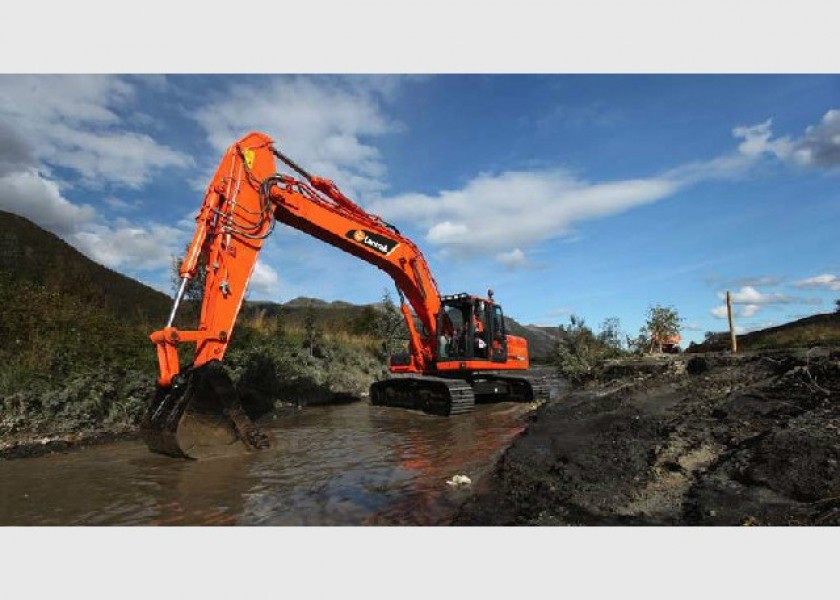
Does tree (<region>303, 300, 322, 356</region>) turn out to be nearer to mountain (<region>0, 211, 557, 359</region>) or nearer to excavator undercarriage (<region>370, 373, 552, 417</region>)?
mountain (<region>0, 211, 557, 359</region>)

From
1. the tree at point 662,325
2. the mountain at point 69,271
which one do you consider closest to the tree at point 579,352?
the tree at point 662,325

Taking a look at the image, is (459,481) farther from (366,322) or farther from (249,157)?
(366,322)

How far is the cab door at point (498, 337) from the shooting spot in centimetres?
1361

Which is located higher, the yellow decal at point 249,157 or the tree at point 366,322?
the yellow decal at point 249,157

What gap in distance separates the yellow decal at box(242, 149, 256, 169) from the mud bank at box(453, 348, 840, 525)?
6.17m

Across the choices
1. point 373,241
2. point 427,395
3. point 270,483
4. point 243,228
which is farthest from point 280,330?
point 270,483

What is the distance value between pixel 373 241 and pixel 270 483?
266 inches

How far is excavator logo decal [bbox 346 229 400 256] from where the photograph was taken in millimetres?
11273

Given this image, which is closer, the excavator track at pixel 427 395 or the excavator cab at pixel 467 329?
the excavator track at pixel 427 395

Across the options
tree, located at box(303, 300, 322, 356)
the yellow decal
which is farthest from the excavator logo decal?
tree, located at box(303, 300, 322, 356)

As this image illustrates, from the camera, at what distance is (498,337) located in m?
13.8

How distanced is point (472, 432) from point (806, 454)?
5.86m

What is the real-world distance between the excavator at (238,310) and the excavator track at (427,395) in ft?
0.09

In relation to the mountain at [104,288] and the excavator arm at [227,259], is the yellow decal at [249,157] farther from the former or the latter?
the mountain at [104,288]
